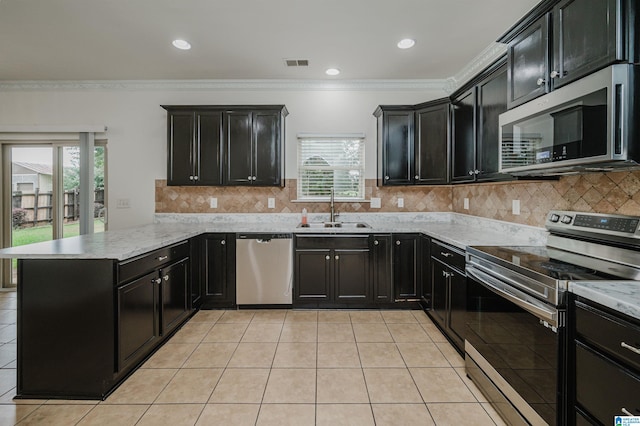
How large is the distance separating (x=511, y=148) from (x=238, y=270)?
280 cm

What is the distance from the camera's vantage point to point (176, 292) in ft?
9.87

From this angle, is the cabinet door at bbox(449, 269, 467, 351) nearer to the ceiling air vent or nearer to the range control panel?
the range control panel

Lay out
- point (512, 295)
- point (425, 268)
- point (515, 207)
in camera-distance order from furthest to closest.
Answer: point (425, 268), point (515, 207), point (512, 295)

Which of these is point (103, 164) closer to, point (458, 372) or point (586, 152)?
point (458, 372)

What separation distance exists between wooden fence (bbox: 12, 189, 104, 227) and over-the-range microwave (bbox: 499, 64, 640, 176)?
496cm

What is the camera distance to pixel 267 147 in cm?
385

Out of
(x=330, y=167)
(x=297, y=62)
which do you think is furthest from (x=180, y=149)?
(x=330, y=167)

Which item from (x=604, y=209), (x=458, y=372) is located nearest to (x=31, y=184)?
(x=458, y=372)

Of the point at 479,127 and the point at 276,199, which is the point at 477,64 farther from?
the point at 276,199

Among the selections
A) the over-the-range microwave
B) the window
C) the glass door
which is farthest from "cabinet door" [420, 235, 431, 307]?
the glass door

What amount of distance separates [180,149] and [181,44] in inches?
45.6

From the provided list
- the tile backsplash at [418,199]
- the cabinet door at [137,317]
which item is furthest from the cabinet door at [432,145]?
the cabinet door at [137,317]

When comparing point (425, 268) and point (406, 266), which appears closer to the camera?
point (425, 268)

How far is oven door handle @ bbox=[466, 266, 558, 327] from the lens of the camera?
1.44 metres
